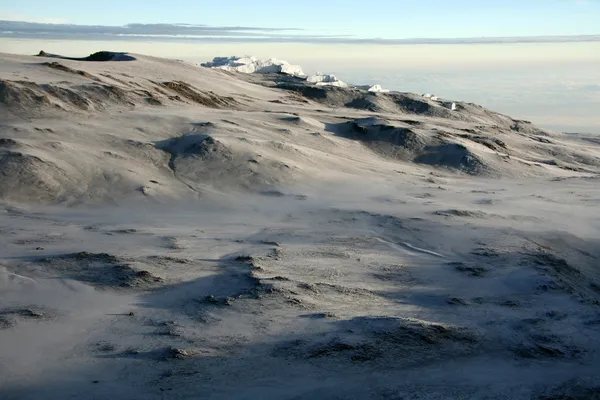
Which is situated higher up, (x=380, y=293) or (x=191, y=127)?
(x=191, y=127)

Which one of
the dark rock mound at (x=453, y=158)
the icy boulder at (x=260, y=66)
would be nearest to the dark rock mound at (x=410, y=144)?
the dark rock mound at (x=453, y=158)

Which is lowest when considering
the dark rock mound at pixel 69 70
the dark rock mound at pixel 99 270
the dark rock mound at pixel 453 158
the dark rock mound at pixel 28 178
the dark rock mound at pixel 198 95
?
the dark rock mound at pixel 99 270

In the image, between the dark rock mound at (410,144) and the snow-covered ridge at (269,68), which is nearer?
the dark rock mound at (410,144)

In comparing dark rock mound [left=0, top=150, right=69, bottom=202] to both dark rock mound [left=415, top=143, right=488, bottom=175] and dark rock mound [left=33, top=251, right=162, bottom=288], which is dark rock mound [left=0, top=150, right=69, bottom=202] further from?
dark rock mound [left=415, top=143, right=488, bottom=175]

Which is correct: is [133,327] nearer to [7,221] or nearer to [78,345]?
[78,345]

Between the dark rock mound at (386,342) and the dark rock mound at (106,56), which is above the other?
the dark rock mound at (106,56)

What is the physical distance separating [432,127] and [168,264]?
1473 cm

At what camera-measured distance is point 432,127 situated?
23625mm

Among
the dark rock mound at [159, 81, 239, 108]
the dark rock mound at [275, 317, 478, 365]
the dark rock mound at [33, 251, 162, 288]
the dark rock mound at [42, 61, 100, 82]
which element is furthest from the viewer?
the dark rock mound at [159, 81, 239, 108]

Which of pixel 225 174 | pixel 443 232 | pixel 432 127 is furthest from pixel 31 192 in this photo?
pixel 432 127

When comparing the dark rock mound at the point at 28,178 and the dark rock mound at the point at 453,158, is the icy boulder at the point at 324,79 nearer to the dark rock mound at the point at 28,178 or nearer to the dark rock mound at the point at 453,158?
the dark rock mound at the point at 453,158

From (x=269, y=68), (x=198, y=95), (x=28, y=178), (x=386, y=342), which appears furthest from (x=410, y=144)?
(x=269, y=68)

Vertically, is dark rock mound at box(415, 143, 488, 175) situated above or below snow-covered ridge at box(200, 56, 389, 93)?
below

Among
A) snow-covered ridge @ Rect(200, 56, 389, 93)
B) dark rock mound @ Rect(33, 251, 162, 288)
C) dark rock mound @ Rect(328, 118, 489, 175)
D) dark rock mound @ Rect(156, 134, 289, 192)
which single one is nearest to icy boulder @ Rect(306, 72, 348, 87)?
snow-covered ridge @ Rect(200, 56, 389, 93)
